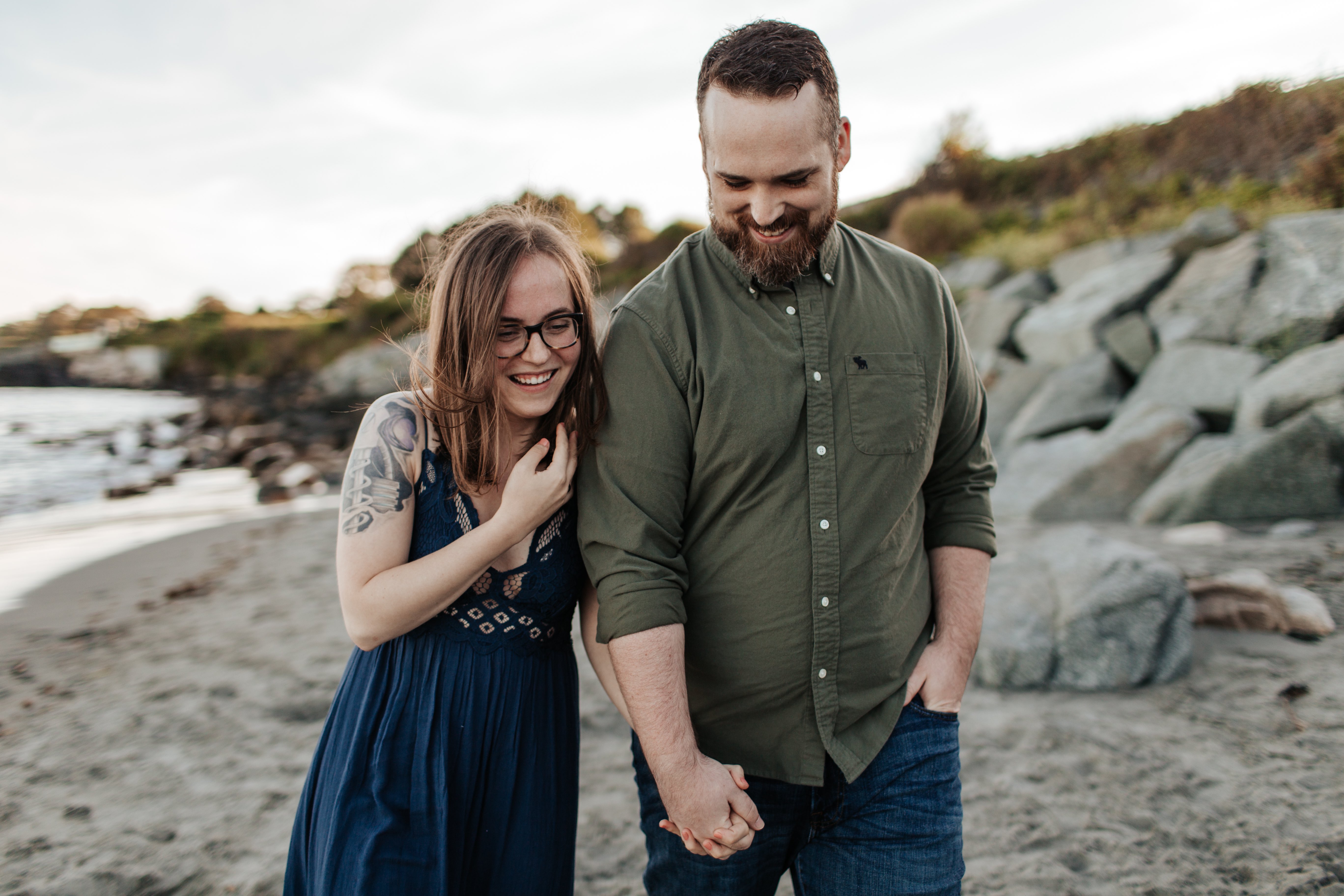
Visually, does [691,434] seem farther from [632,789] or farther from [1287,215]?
[1287,215]

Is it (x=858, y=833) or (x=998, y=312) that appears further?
(x=998, y=312)

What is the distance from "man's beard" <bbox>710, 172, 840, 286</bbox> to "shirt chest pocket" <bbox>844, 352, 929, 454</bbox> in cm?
27

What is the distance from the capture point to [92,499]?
41.2 ft

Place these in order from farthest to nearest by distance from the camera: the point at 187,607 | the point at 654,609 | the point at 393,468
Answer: the point at 187,607 → the point at 393,468 → the point at 654,609

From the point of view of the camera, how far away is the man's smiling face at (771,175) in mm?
1802

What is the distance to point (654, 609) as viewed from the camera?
180cm

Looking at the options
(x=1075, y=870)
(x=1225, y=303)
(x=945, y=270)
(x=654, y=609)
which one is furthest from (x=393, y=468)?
(x=945, y=270)

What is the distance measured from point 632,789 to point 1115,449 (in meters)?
5.27

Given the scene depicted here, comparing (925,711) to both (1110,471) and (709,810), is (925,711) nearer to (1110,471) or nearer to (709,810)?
(709,810)

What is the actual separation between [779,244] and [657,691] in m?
1.09

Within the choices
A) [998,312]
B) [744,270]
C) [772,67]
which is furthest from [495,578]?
[998,312]

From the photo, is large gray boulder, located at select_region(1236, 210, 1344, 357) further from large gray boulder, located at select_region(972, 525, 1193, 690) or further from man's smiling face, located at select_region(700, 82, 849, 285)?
man's smiling face, located at select_region(700, 82, 849, 285)

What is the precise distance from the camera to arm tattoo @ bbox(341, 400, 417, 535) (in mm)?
1906

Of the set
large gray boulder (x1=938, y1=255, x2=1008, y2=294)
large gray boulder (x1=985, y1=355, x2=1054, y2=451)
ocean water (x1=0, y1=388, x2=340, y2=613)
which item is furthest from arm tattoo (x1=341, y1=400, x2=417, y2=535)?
large gray boulder (x1=938, y1=255, x2=1008, y2=294)
